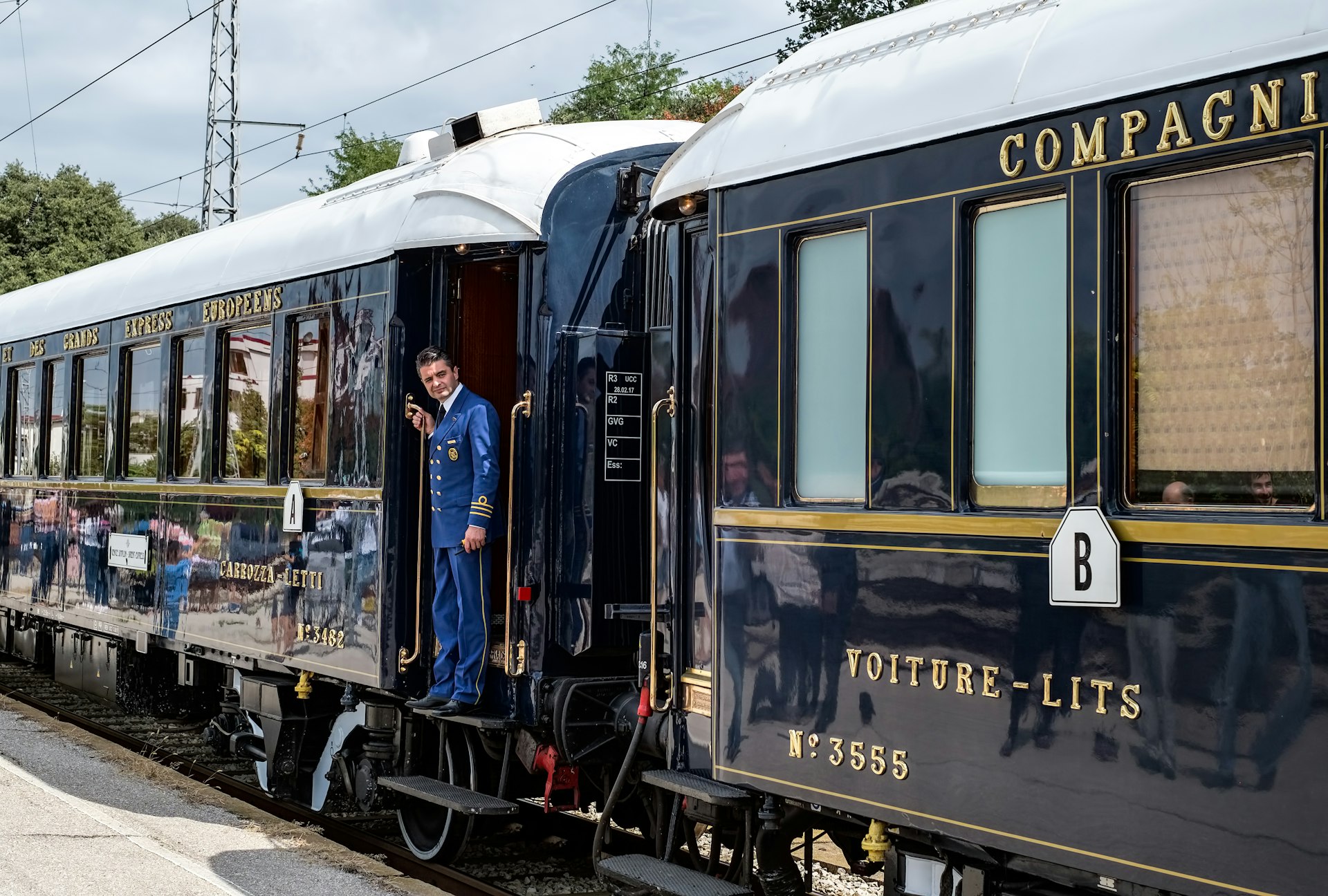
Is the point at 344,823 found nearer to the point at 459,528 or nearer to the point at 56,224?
the point at 459,528

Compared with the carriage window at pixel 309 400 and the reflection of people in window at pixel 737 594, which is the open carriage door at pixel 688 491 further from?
the carriage window at pixel 309 400

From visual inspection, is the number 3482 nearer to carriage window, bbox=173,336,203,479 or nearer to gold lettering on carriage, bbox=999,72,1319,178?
gold lettering on carriage, bbox=999,72,1319,178

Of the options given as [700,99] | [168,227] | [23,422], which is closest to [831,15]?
[700,99]

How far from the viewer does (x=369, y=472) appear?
7.70 m

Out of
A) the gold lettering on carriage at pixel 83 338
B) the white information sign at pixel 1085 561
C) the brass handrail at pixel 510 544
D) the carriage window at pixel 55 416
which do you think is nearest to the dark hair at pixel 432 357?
the brass handrail at pixel 510 544

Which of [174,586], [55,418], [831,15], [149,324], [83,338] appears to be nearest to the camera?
[174,586]

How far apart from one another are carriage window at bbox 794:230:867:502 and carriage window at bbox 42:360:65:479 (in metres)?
9.14

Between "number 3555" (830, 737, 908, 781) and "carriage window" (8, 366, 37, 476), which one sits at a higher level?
"carriage window" (8, 366, 37, 476)

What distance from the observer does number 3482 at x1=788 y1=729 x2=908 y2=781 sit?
4.63 meters

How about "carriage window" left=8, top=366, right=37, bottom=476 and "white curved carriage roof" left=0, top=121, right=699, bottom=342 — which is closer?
"white curved carriage roof" left=0, top=121, right=699, bottom=342

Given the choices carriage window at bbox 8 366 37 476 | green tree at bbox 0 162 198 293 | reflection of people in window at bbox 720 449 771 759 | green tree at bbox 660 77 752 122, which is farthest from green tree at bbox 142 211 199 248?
reflection of people in window at bbox 720 449 771 759

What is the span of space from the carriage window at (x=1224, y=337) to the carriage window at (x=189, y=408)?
278 inches

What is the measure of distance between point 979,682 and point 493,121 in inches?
187

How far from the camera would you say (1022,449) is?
4.36 m
